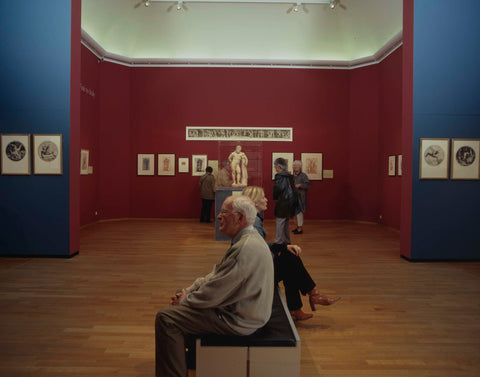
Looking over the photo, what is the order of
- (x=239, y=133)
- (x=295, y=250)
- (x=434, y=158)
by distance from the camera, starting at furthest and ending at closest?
(x=239, y=133) → (x=434, y=158) → (x=295, y=250)

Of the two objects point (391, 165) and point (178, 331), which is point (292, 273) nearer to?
point (178, 331)

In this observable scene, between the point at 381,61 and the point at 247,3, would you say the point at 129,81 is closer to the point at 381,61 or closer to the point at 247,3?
the point at 247,3

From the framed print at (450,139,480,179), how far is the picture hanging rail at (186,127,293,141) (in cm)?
666

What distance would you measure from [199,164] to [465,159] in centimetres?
848

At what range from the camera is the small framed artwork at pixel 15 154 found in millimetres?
7414

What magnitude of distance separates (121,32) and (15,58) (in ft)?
19.4

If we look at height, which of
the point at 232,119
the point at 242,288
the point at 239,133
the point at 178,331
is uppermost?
the point at 232,119

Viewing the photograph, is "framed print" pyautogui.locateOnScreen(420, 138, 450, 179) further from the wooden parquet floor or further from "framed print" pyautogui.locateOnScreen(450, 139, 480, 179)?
the wooden parquet floor

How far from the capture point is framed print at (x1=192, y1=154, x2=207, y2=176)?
1349 centimetres

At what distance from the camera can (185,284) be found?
5.74m

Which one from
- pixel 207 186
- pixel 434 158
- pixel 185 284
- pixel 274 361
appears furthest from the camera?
pixel 207 186

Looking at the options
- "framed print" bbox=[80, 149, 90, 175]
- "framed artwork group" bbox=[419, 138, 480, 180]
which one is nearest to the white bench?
"framed artwork group" bbox=[419, 138, 480, 180]

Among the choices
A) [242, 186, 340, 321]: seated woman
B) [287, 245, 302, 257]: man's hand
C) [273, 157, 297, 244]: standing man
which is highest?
[273, 157, 297, 244]: standing man

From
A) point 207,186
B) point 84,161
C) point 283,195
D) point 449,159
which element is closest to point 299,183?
point 207,186
